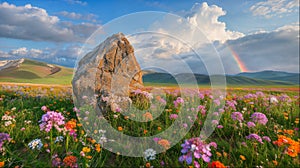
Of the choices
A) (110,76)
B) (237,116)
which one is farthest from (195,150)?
(110,76)

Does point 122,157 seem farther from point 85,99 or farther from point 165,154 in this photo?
point 85,99

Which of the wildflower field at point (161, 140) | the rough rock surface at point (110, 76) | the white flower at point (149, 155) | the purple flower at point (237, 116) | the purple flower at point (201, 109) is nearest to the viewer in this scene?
the wildflower field at point (161, 140)

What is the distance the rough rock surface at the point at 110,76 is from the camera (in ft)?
18.4

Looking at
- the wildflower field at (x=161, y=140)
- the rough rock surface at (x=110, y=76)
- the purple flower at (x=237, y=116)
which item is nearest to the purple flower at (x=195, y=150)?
the wildflower field at (x=161, y=140)

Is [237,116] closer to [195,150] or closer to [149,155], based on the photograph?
[149,155]

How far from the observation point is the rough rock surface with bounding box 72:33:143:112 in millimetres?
5618

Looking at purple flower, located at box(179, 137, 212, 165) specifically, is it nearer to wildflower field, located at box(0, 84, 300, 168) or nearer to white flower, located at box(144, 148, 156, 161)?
wildflower field, located at box(0, 84, 300, 168)

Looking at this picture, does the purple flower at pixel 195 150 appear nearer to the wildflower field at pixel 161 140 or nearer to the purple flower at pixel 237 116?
the wildflower field at pixel 161 140

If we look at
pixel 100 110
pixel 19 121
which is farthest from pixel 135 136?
pixel 19 121

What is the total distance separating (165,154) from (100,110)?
101 inches

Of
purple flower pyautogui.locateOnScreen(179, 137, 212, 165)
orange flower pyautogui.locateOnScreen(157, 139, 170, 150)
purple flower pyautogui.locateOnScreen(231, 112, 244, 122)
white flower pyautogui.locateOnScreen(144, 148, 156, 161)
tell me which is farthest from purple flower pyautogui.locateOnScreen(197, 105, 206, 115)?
purple flower pyautogui.locateOnScreen(179, 137, 212, 165)

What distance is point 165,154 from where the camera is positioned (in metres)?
3.50

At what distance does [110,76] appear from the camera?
6.18m

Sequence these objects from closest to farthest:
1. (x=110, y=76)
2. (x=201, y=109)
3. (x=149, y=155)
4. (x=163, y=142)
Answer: (x=149, y=155) < (x=163, y=142) < (x=201, y=109) < (x=110, y=76)
